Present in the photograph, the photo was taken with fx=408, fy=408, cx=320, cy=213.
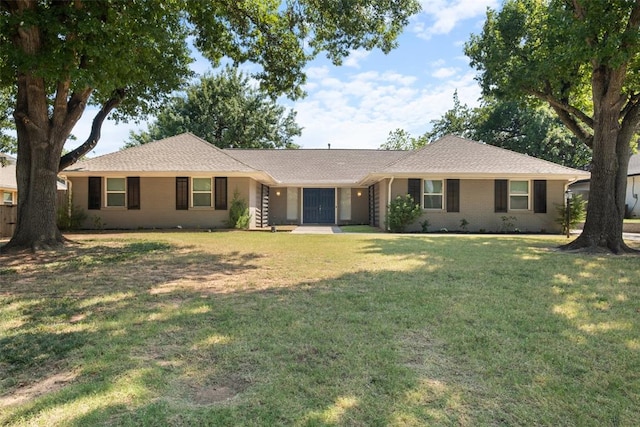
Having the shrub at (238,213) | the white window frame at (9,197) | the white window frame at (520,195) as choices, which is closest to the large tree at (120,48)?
the shrub at (238,213)

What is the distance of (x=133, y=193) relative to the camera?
17.3 m

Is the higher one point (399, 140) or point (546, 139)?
point (399, 140)

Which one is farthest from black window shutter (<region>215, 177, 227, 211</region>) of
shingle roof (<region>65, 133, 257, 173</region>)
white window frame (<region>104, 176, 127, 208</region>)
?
white window frame (<region>104, 176, 127, 208</region>)

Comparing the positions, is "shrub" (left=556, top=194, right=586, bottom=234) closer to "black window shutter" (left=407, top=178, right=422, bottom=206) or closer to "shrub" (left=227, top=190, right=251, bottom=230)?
→ "black window shutter" (left=407, top=178, right=422, bottom=206)

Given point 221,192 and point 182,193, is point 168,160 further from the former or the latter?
point 221,192

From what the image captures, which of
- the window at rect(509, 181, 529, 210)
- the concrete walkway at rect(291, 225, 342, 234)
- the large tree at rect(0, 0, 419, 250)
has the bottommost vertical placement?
the concrete walkway at rect(291, 225, 342, 234)

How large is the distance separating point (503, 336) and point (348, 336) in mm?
1452

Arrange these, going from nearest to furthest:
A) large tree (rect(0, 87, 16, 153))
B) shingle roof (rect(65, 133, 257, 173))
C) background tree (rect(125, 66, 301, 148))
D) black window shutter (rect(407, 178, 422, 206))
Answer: shingle roof (rect(65, 133, 257, 173)) → black window shutter (rect(407, 178, 422, 206)) → large tree (rect(0, 87, 16, 153)) → background tree (rect(125, 66, 301, 148))

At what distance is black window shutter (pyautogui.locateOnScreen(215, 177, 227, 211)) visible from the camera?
1719cm

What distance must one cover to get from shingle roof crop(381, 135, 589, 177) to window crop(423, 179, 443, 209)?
2.36 ft

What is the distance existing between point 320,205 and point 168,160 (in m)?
8.40

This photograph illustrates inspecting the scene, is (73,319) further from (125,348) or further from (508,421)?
(508,421)

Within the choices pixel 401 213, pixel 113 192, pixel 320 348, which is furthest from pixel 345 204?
pixel 320 348

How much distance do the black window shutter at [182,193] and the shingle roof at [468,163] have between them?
8356 mm
